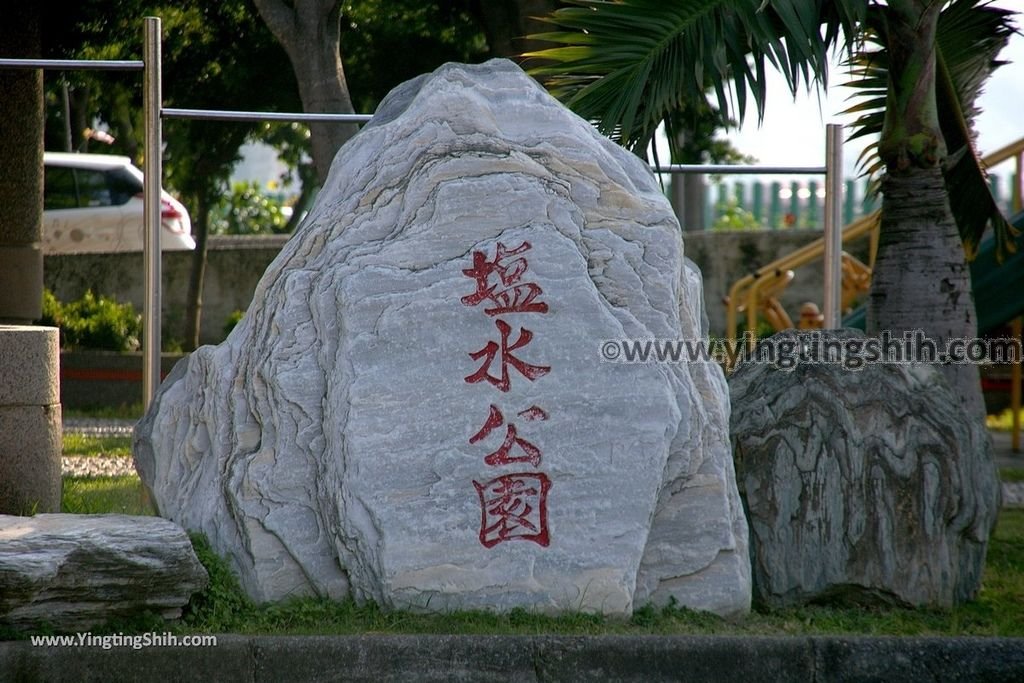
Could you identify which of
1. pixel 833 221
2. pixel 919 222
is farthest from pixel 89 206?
pixel 919 222

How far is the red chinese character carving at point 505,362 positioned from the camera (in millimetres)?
4414

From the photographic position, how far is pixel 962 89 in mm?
7070

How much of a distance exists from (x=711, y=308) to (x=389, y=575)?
412 inches

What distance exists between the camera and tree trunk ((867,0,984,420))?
19.8ft

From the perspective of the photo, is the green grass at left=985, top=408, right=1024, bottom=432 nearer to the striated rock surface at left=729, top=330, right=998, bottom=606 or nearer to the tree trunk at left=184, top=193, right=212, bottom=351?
the striated rock surface at left=729, top=330, right=998, bottom=606

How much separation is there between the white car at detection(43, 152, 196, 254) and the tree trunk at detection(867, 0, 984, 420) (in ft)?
31.5

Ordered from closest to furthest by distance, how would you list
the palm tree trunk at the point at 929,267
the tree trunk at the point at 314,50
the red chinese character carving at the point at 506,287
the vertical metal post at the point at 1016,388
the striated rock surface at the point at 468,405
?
the striated rock surface at the point at 468,405 → the red chinese character carving at the point at 506,287 → the palm tree trunk at the point at 929,267 → the tree trunk at the point at 314,50 → the vertical metal post at the point at 1016,388

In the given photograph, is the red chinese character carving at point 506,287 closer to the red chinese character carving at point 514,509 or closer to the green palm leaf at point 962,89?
the red chinese character carving at point 514,509

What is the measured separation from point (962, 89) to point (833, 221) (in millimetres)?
1375

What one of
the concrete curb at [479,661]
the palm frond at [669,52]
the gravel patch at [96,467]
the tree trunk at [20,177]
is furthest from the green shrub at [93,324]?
the concrete curb at [479,661]

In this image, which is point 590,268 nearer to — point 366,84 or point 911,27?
point 911,27

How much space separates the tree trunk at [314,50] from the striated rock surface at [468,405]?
347cm

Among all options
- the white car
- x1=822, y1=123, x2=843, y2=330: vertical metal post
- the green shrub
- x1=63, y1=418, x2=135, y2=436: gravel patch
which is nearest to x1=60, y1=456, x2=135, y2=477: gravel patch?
x1=63, y1=418, x2=135, y2=436: gravel patch

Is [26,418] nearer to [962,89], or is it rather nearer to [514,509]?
[514,509]
